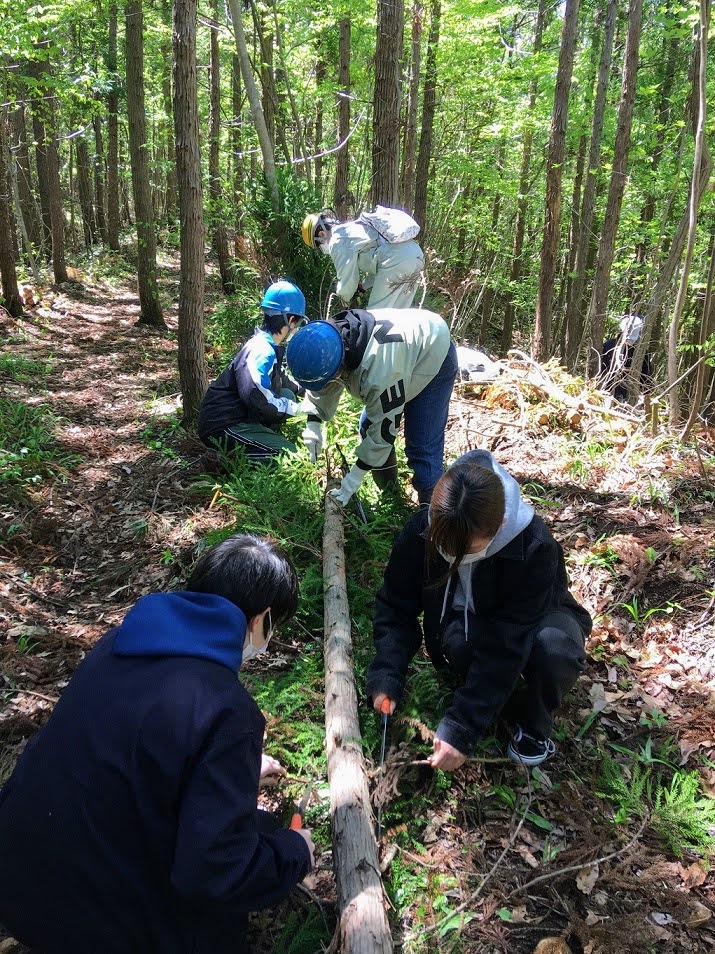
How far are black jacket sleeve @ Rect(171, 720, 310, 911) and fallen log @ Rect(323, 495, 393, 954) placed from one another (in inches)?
17.1

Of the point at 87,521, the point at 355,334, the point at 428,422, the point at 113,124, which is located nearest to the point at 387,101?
the point at 355,334

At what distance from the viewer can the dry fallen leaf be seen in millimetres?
2182

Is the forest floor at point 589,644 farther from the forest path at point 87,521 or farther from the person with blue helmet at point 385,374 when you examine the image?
the person with blue helmet at point 385,374

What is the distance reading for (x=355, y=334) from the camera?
12.3 feet

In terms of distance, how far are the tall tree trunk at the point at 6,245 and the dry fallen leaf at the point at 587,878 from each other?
→ 10.7 meters

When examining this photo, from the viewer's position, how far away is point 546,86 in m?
11.4

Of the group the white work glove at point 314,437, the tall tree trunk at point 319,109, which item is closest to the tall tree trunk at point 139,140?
the tall tree trunk at point 319,109

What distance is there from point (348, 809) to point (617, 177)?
9.20m

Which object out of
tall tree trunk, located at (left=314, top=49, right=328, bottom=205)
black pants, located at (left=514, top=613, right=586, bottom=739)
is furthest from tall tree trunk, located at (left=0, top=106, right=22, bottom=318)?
black pants, located at (left=514, top=613, right=586, bottom=739)

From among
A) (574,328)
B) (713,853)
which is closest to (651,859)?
(713,853)

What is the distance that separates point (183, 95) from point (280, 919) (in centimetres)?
538

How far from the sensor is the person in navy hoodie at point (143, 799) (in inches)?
53.3

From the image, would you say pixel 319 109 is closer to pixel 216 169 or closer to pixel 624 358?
pixel 216 169

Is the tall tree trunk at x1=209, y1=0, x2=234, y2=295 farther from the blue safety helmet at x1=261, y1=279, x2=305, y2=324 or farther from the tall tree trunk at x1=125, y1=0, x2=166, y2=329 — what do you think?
the blue safety helmet at x1=261, y1=279, x2=305, y2=324
